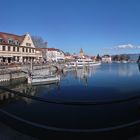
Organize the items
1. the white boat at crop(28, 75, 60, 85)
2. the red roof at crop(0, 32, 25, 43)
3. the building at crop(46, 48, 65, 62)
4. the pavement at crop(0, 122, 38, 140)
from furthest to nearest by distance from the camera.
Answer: the building at crop(46, 48, 65, 62)
the red roof at crop(0, 32, 25, 43)
the white boat at crop(28, 75, 60, 85)
the pavement at crop(0, 122, 38, 140)

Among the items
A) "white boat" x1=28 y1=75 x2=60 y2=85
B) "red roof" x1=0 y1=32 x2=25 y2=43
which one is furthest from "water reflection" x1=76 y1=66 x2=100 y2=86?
"red roof" x1=0 y1=32 x2=25 y2=43

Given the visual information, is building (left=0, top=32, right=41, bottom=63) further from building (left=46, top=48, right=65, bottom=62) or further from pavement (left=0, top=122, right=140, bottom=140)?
pavement (left=0, top=122, right=140, bottom=140)

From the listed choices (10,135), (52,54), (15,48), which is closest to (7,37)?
(15,48)

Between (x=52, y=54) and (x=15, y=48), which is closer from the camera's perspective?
(x=15, y=48)

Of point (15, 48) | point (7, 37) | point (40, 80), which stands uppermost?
point (7, 37)

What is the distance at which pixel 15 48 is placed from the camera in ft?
217

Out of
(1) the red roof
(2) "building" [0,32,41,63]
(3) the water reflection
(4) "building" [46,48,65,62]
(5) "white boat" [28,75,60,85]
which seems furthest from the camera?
(4) "building" [46,48,65,62]

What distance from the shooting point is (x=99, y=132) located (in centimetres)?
524

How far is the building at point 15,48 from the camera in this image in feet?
201

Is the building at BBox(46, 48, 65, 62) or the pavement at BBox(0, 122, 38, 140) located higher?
the building at BBox(46, 48, 65, 62)

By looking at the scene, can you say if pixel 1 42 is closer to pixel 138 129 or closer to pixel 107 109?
pixel 107 109

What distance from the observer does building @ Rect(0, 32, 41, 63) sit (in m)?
61.3

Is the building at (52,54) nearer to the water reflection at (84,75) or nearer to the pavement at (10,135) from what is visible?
the water reflection at (84,75)

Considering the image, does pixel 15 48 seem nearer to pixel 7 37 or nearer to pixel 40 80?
pixel 7 37
